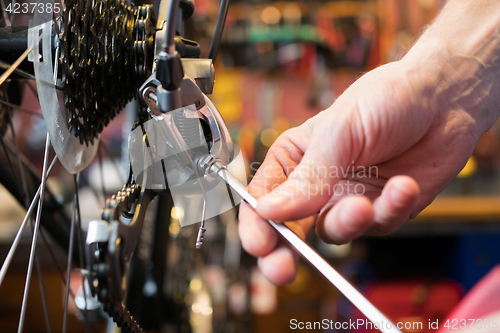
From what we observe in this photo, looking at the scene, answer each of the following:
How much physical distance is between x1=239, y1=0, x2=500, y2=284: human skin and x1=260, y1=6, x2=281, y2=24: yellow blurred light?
980 millimetres

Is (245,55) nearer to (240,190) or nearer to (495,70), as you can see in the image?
(495,70)

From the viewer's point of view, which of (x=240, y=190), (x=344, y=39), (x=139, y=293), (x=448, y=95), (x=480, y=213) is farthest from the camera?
(x=344, y=39)

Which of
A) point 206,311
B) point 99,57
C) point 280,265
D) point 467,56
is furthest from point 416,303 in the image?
point 99,57

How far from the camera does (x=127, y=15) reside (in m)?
0.28

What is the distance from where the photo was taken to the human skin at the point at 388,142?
0.22 m

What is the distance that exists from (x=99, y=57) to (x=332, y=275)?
0.72 feet

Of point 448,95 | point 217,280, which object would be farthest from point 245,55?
point 448,95

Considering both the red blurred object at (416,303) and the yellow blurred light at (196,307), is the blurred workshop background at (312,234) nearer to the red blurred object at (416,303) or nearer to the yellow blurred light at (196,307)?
the red blurred object at (416,303)

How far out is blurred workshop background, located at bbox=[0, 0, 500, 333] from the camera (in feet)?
3.47

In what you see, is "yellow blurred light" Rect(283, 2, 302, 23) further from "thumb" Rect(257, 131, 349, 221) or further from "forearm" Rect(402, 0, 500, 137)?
"thumb" Rect(257, 131, 349, 221)

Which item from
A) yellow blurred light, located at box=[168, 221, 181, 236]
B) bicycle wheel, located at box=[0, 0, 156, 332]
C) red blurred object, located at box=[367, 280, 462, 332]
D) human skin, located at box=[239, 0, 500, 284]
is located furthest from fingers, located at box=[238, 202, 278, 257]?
red blurred object, located at box=[367, 280, 462, 332]

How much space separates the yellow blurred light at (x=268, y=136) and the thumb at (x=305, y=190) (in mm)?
998

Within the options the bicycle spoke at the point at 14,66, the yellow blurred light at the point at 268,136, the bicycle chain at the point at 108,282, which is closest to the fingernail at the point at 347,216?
the bicycle chain at the point at 108,282

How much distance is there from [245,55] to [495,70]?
1042mm
